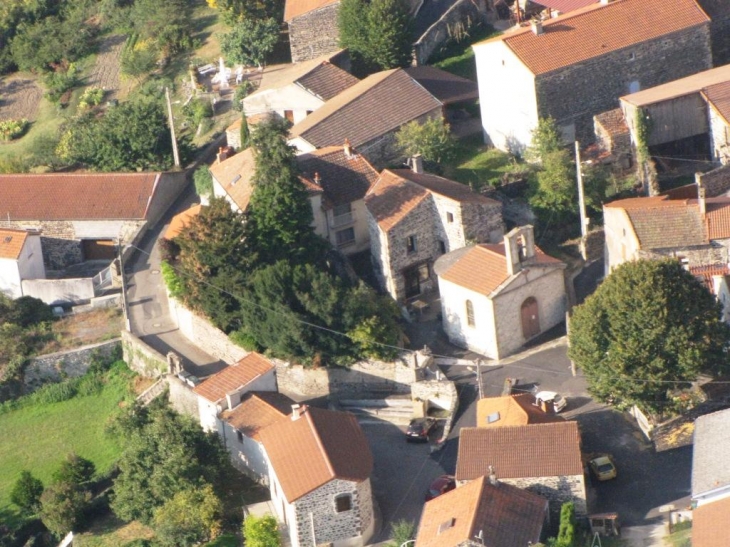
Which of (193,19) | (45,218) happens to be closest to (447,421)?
(45,218)

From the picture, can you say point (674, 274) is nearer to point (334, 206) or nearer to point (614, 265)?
point (614, 265)

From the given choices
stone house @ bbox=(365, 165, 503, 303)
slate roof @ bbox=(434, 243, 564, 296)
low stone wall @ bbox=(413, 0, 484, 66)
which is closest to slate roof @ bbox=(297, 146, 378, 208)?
stone house @ bbox=(365, 165, 503, 303)

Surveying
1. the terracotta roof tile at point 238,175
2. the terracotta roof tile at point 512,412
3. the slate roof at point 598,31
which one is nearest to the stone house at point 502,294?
the terracotta roof tile at point 512,412

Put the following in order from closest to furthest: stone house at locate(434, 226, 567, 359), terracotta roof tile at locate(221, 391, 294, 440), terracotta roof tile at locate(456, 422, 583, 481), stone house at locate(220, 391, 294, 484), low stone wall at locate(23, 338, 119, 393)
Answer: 1. terracotta roof tile at locate(456, 422, 583, 481)
2. stone house at locate(220, 391, 294, 484)
3. terracotta roof tile at locate(221, 391, 294, 440)
4. stone house at locate(434, 226, 567, 359)
5. low stone wall at locate(23, 338, 119, 393)

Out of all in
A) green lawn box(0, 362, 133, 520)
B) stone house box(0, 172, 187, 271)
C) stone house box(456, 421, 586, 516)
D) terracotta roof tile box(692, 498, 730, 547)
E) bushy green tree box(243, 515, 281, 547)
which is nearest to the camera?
Result: terracotta roof tile box(692, 498, 730, 547)

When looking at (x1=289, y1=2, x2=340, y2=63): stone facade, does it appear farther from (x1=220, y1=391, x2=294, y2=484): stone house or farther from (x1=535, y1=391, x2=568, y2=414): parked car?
(x1=535, y1=391, x2=568, y2=414): parked car

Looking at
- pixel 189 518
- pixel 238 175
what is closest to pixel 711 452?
pixel 189 518
